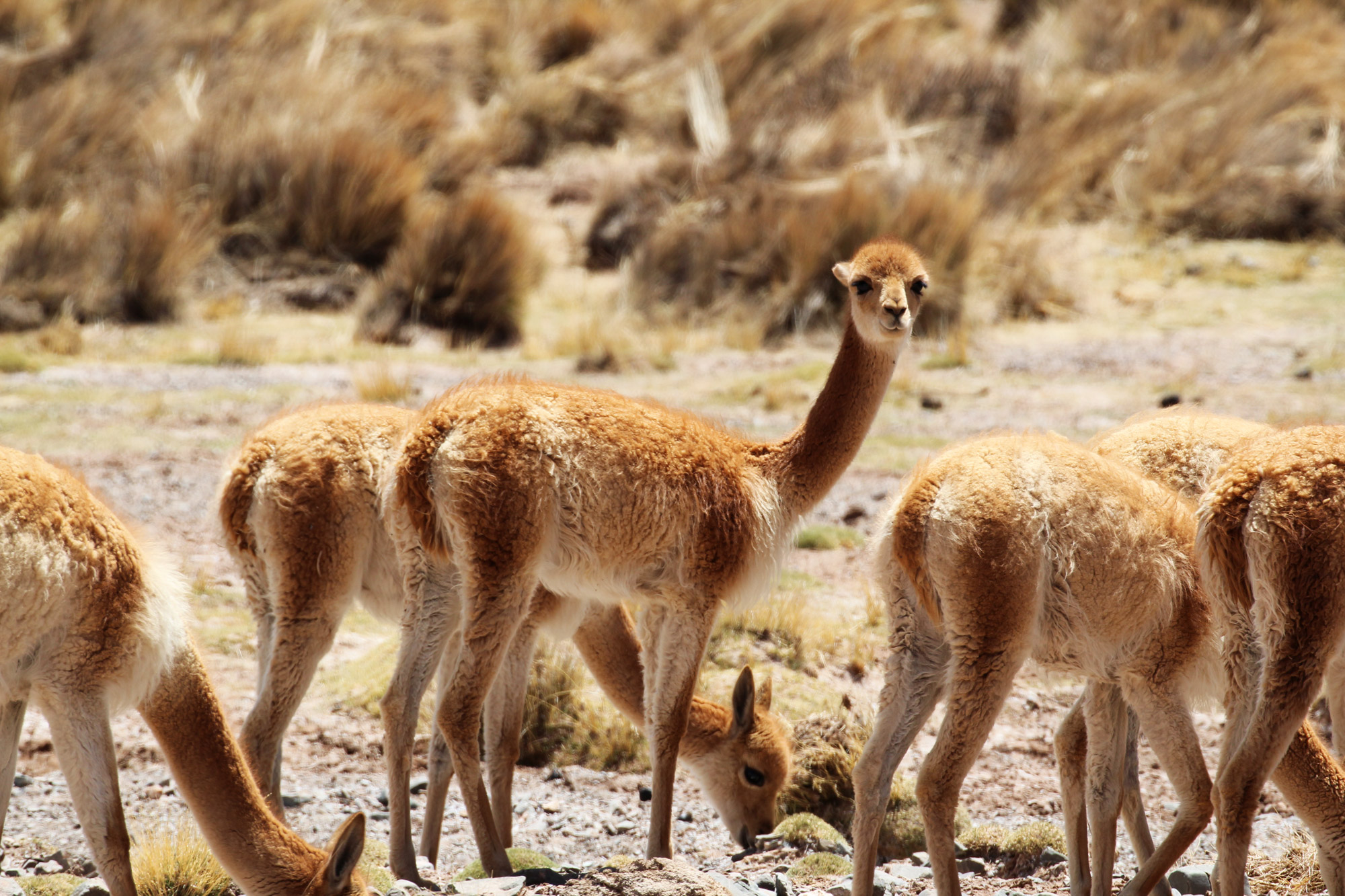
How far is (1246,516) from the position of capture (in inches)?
180

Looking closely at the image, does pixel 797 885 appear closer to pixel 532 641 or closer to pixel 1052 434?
pixel 532 641

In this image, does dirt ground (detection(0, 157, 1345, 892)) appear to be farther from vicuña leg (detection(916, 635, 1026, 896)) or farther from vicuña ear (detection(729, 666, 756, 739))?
vicuña leg (detection(916, 635, 1026, 896))

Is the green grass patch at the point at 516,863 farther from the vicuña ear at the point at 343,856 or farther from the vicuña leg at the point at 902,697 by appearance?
the vicuña leg at the point at 902,697

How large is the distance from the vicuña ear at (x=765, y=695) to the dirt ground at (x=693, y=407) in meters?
0.68

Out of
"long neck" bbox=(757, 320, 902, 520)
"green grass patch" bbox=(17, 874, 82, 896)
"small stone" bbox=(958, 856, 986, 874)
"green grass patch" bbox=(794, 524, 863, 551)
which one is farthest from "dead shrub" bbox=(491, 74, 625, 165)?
"green grass patch" bbox=(17, 874, 82, 896)

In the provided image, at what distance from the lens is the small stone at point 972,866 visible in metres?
5.91

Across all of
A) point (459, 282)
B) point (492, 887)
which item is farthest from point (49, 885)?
point (459, 282)

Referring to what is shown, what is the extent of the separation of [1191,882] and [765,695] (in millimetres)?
2018

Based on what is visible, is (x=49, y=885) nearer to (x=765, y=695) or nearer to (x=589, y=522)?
(x=589, y=522)

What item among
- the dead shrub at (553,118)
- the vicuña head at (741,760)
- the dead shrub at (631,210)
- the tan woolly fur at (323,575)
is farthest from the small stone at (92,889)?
the dead shrub at (553,118)

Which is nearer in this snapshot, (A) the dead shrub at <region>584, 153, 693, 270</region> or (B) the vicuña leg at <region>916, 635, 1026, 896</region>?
(B) the vicuña leg at <region>916, 635, 1026, 896</region>

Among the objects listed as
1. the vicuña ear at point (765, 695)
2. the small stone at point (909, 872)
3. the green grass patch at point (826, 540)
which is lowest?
the small stone at point (909, 872)

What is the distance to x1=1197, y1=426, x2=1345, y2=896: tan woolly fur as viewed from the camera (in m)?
4.44

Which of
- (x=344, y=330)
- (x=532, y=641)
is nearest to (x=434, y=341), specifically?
(x=344, y=330)
